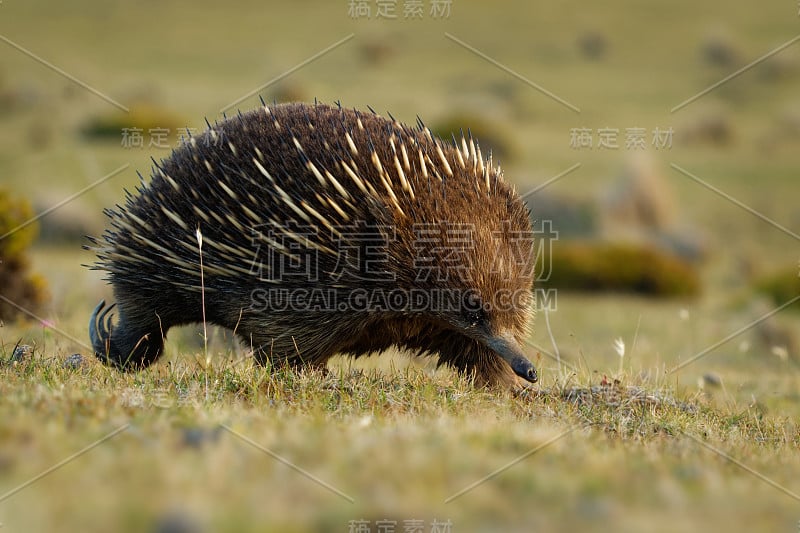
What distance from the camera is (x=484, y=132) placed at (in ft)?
98.3

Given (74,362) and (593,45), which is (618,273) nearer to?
(74,362)

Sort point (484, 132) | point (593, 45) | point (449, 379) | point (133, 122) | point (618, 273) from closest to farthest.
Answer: point (449, 379), point (618, 273), point (133, 122), point (484, 132), point (593, 45)

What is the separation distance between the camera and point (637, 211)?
23719mm

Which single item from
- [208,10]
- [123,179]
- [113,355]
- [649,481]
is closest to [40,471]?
[649,481]

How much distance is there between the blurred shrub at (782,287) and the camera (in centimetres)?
1598

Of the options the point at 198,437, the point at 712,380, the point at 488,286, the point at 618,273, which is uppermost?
the point at 488,286

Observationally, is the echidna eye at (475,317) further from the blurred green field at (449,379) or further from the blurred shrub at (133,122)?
the blurred shrub at (133,122)

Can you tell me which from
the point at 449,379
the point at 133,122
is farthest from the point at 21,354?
the point at 133,122

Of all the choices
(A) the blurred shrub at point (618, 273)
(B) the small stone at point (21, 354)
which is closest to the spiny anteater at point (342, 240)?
(B) the small stone at point (21, 354)

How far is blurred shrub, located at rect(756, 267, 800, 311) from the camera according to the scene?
629 inches

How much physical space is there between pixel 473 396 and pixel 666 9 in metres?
51.1

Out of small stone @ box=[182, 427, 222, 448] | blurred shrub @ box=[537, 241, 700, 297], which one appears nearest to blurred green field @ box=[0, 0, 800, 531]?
small stone @ box=[182, 427, 222, 448]

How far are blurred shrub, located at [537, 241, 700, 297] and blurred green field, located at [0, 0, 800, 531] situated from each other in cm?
59

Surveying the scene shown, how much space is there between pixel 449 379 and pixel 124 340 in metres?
2.70
